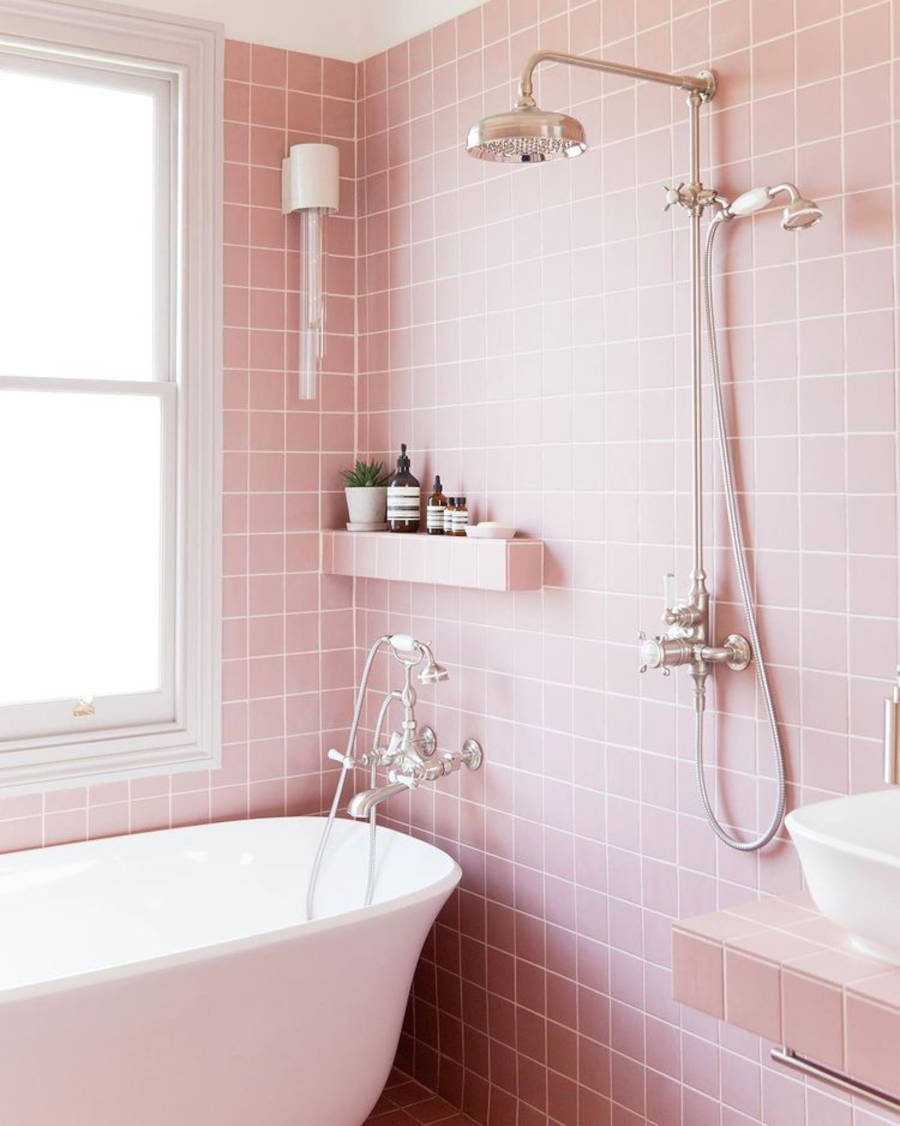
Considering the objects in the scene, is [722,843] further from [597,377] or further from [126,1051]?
[126,1051]

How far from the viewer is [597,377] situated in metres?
2.75

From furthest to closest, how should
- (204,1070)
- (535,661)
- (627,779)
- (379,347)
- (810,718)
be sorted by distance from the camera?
(379,347) < (535,661) < (627,779) < (204,1070) < (810,718)

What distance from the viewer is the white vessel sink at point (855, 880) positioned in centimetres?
159

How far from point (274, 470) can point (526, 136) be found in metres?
1.55

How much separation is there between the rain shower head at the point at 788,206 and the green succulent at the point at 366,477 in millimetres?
1401

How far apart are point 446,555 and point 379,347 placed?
780 millimetres

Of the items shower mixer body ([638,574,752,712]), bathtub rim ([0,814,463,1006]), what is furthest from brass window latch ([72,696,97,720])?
shower mixer body ([638,574,752,712])

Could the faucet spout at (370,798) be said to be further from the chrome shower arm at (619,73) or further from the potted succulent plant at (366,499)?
the chrome shower arm at (619,73)

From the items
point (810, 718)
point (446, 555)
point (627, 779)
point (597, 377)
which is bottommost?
point (627, 779)

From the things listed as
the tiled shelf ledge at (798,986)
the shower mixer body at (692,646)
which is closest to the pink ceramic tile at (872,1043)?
the tiled shelf ledge at (798,986)

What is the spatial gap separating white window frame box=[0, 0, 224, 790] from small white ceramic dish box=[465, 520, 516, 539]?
0.80 m

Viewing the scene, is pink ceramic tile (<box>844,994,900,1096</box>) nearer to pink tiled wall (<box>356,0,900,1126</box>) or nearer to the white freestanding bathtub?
pink tiled wall (<box>356,0,900,1126</box>)

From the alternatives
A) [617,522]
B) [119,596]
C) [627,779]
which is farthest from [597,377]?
[119,596]

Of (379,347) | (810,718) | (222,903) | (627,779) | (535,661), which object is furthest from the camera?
(379,347)
